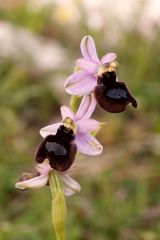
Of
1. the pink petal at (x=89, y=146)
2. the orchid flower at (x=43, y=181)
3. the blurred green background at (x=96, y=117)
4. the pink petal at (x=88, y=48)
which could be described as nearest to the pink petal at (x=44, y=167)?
the orchid flower at (x=43, y=181)

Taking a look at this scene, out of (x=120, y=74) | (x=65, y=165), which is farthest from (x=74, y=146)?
(x=120, y=74)

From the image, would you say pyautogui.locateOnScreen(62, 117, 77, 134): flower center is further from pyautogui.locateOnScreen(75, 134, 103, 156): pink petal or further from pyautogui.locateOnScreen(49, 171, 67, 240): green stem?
pyautogui.locateOnScreen(49, 171, 67, 240): green stem

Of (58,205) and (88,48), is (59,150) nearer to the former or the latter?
(58,205)

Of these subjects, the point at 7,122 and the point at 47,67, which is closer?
the point at 7,122

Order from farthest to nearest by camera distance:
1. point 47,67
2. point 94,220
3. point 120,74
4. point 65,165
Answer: point 47,67 → point 120,74 → point 94,220 → point 65,165

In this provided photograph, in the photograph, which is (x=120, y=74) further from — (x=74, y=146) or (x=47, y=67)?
(x=74, y=146)

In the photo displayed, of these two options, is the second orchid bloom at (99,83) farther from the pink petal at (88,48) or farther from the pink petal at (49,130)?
the pink petal at (49,130)
